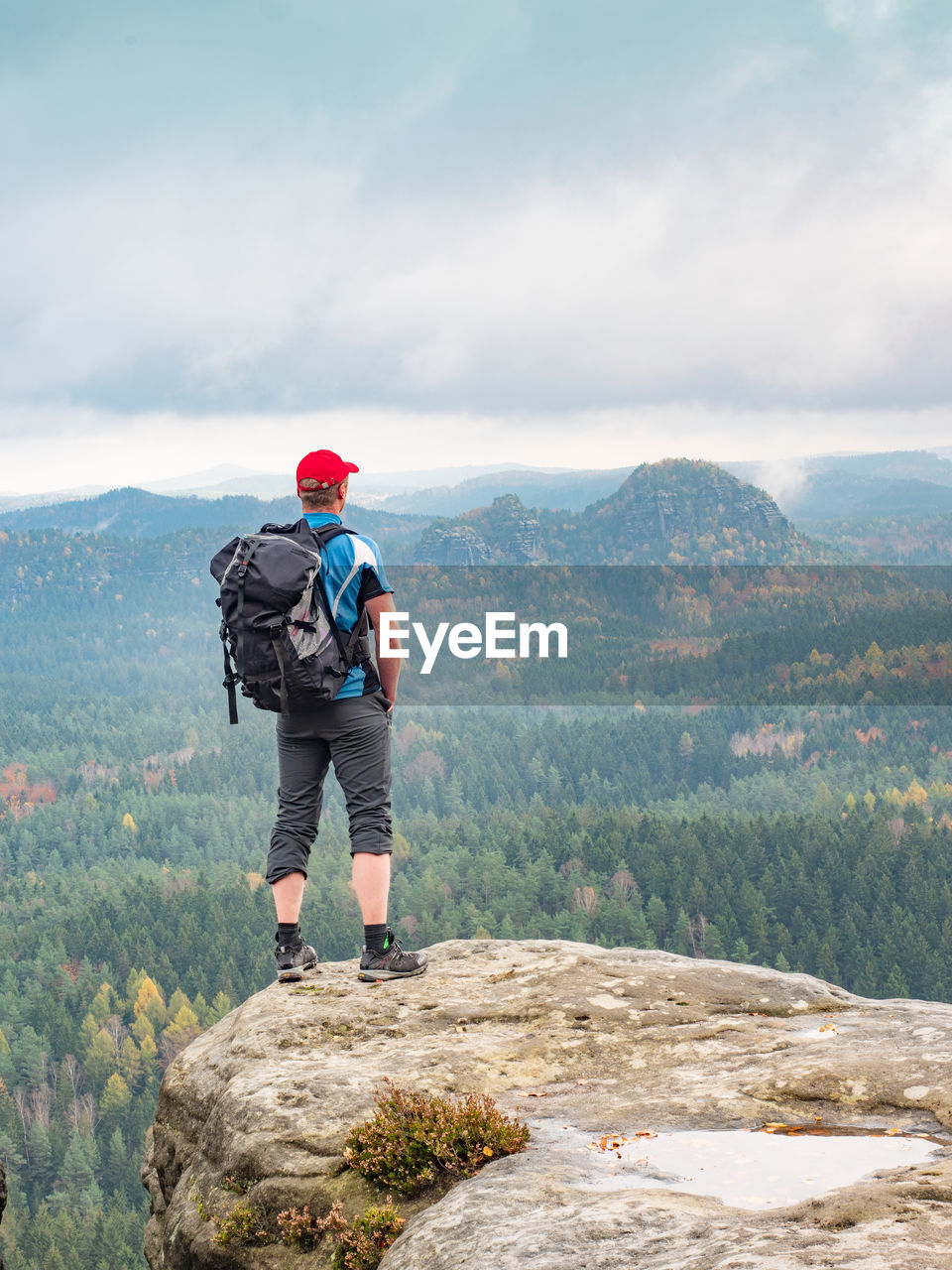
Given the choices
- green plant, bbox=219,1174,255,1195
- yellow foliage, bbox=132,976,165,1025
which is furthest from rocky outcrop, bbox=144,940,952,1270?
yellow foliage, bbox=132,976,165,1025

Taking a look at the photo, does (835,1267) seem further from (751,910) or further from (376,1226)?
(751,910)

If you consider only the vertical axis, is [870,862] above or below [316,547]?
below

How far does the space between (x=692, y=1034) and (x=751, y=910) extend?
133 m

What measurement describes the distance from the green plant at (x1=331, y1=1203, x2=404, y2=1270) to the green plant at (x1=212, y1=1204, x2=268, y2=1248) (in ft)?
2.71

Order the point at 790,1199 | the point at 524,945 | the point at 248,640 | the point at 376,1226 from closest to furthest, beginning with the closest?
the point at 790,1199 → the point at 376,1226 → the point at 248,640 → the point at 524,945

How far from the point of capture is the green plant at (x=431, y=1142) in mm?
6176

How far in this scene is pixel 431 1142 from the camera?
20.3 ft

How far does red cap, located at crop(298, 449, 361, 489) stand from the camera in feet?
28.1

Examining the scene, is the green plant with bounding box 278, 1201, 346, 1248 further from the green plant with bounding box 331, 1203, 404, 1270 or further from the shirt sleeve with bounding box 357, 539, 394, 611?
the shirt sleeve with bounding box 357, 539, 394, 611

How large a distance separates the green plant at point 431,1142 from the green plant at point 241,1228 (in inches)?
34.1

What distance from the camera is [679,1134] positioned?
20.6ft

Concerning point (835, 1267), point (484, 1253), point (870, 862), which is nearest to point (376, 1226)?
point (484, 1253)

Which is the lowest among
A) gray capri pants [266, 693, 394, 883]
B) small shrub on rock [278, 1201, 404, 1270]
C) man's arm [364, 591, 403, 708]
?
small shrub on rock [278, 1201, 404, 1270]

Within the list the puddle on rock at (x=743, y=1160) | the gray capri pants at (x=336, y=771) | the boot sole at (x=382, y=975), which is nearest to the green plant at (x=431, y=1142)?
the puddle on rock at (x=743, y=1160)
